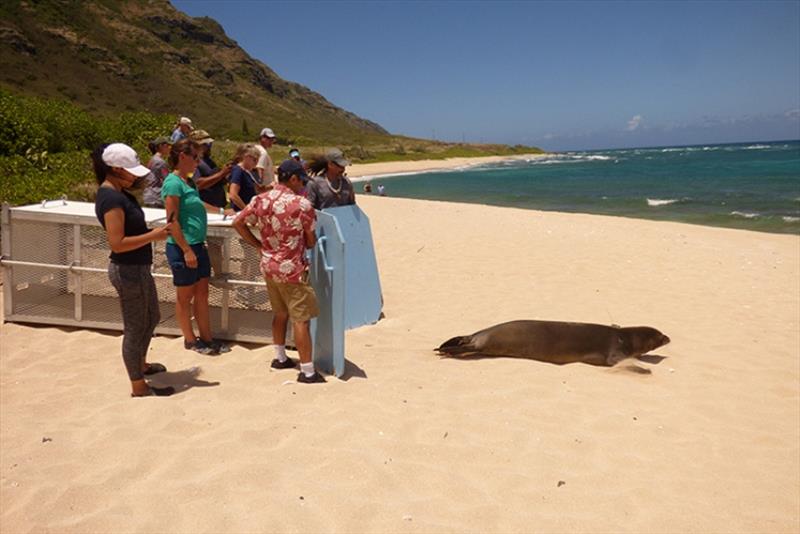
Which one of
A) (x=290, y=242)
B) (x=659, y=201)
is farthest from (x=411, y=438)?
(x=659, y=201)

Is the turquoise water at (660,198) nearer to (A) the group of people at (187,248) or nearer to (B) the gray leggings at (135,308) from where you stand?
(A) the group of people at (187,248)

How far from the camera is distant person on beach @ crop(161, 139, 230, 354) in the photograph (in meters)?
4.64

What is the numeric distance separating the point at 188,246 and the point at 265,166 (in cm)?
203

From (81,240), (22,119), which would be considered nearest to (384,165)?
(22,119)

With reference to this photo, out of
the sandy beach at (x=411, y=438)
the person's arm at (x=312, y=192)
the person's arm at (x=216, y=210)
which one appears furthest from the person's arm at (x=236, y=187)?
the sandy beach at (x=411, y=438)

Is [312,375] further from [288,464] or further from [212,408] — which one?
[288,464]

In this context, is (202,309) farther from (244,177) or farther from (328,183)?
(328,183)

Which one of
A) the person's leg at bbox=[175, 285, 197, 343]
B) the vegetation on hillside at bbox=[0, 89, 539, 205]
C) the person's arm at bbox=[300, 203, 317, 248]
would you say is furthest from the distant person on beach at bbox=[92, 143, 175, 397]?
the vegetation on hillside at bbox=[0, 89, 539, 205]

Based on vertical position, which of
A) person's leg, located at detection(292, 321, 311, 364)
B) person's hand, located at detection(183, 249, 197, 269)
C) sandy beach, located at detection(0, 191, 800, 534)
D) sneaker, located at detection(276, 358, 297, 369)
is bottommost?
sandy beach, located at detection(0, 191, 800, 534)

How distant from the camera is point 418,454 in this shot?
363 centimetres

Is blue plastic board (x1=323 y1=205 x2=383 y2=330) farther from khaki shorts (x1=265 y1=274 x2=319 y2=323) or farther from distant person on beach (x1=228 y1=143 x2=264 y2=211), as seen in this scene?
khaki shorts (x1=265 y1=274 x2=319 y2=323)

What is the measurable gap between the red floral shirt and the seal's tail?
177 centimetres

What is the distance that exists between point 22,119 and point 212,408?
12570 mm

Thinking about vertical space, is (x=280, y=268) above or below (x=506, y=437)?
above
